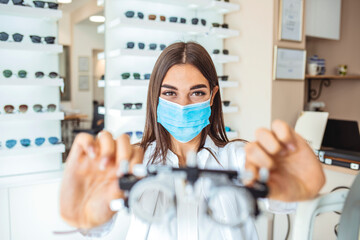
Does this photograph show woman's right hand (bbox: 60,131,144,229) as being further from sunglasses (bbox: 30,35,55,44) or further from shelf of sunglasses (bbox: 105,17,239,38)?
shelf of sunglasses (bbox: 105,17,239,38)

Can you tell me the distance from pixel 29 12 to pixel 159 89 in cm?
185

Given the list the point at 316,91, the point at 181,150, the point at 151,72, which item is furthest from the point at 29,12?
the point at 316,91

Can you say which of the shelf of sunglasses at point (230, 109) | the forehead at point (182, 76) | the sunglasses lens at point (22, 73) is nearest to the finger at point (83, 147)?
the forehead at point (182, 76)

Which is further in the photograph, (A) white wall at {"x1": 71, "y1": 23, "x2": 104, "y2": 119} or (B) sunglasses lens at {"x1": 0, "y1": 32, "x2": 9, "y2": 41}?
(A) white wall at {"x1": 71, "y1": 23, "x2": 104, "y2": 119}

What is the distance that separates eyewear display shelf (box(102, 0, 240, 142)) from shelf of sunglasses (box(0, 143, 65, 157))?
55 cm

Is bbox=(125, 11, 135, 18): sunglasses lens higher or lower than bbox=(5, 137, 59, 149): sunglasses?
higher

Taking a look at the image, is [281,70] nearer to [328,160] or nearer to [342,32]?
[328,160]

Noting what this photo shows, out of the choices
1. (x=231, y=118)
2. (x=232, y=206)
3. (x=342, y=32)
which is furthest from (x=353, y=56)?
(x=232, y=206)

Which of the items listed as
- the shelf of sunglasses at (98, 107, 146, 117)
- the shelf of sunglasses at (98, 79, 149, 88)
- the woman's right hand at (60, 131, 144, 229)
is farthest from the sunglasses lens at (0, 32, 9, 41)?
the woman's right hand at (60, 131, 144, 229)

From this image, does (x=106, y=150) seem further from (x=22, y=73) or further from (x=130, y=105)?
(x=130, y=105)

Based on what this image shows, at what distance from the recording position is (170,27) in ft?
10.1

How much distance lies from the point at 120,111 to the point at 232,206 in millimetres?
1968

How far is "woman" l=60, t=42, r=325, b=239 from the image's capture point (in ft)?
2.14

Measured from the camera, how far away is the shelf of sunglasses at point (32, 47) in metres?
2.45
